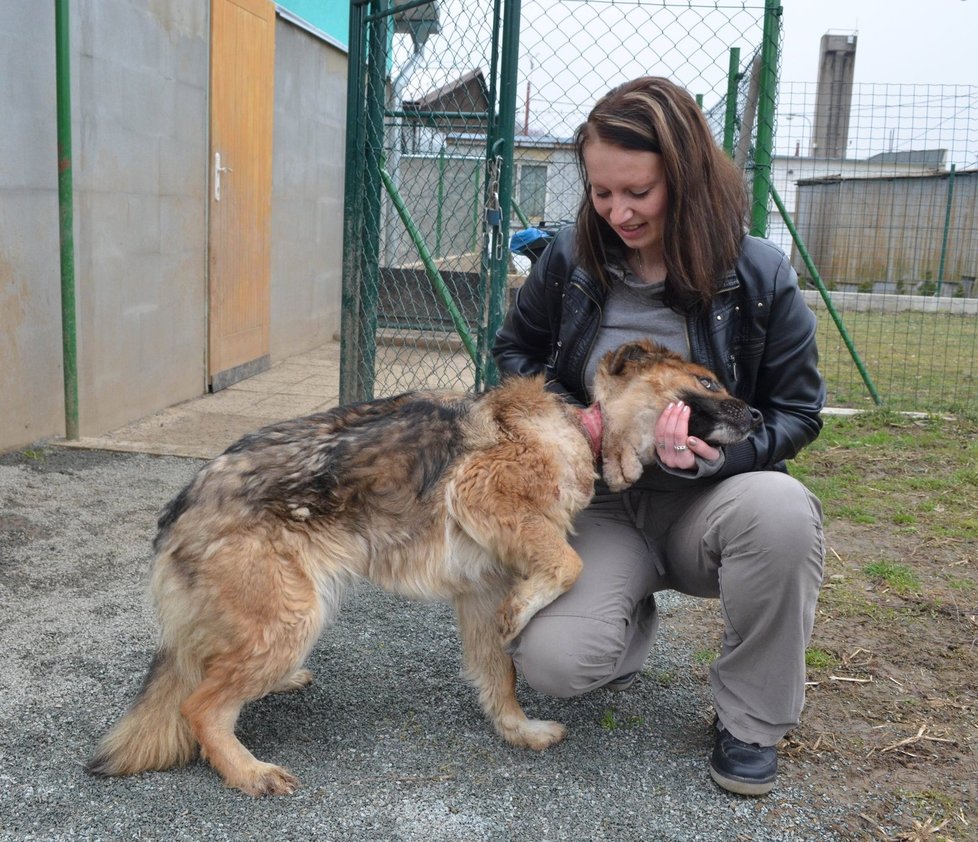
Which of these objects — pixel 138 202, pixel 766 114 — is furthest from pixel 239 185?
pixel 766 114

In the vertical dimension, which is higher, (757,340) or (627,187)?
(627,187)

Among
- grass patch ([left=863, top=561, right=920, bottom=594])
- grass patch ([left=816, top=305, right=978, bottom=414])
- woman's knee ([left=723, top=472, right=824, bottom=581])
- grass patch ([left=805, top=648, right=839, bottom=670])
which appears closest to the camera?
woman's knee ([left=723, top=472, right=824, bottom=581])

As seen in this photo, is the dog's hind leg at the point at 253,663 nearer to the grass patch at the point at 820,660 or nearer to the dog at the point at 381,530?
the dog at the point at 381,530

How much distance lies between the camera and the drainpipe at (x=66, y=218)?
18.3ft

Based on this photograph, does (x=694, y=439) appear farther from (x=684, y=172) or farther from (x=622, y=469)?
(x=684, y=172)

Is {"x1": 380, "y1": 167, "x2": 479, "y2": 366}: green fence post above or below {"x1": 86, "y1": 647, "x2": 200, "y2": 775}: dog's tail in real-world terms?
above

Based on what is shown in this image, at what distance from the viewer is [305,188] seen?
9.92m

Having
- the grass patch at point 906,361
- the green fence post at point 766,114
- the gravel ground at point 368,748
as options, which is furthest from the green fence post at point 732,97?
the gravel ground at point 368,748

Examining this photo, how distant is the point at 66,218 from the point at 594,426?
4163 millimetres

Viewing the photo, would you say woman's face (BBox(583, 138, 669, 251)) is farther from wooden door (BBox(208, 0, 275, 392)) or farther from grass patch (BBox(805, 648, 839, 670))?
wooden door (BBox(208, 0, 275, 392))

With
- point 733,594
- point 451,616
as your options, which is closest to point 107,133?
point 451,616

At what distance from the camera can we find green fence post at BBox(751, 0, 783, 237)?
5.82 m

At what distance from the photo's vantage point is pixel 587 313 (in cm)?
316

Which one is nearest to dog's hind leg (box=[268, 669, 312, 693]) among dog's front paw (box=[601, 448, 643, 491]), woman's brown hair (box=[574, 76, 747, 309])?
dog's front paw (box=[601, 448, 643, 491])
